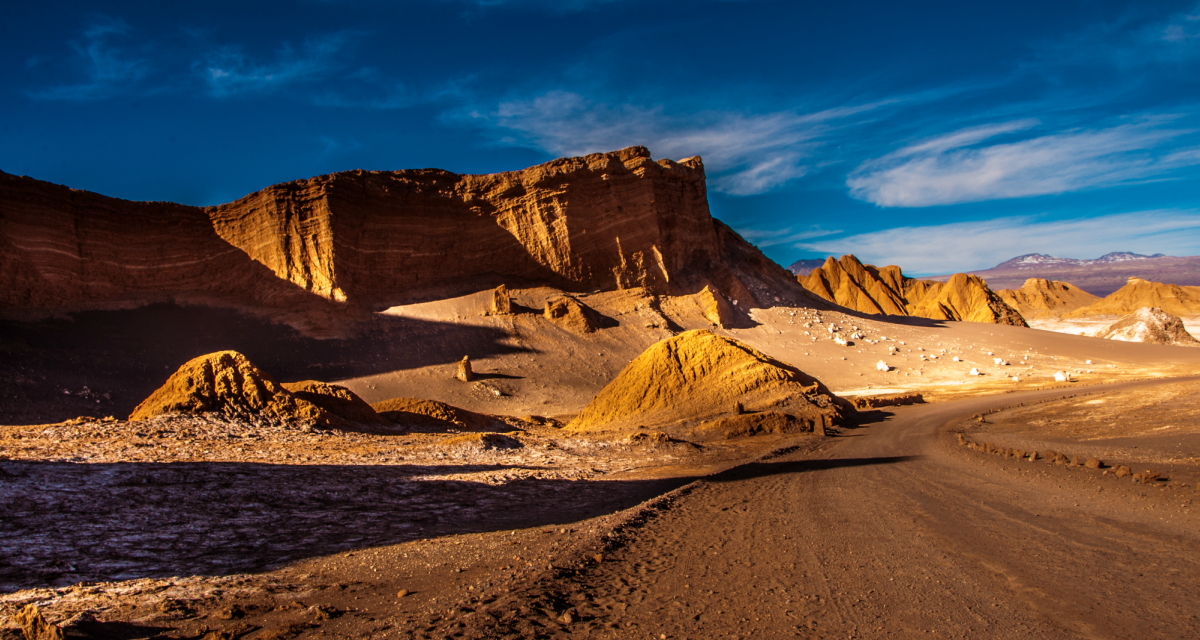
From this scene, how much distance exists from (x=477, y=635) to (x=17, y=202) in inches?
1557

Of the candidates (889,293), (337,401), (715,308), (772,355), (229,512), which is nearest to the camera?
(229,512)

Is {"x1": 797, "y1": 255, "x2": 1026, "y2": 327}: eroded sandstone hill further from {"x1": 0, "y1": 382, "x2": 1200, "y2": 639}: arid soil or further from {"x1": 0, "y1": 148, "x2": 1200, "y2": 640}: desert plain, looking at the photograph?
{"x1": 0, "y1": 382, "x2": 1200, "y2": 639}: arid soil

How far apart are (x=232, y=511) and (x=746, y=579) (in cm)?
620

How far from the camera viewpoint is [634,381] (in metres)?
20.5

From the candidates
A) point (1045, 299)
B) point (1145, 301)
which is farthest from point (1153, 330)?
point (1045, 299)

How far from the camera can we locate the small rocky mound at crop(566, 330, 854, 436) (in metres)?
18.6

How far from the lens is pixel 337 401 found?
15.4 metres

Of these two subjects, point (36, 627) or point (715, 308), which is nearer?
point (36, 627)

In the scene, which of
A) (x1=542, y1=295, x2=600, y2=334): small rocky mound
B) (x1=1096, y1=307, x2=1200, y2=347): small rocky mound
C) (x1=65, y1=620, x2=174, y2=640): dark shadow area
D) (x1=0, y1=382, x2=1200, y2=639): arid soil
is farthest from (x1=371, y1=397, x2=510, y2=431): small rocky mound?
(x1=1096, y1=307, x2=1200, y2=347): small rocky mound

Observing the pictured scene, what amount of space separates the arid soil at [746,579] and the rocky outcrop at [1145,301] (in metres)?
121

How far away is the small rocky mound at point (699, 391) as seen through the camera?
733 inches

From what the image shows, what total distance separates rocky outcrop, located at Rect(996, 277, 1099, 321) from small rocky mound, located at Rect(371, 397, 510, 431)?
12851 cm

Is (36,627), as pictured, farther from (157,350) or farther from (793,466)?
(157,350)

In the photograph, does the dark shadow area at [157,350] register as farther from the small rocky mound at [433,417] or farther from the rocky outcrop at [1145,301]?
the rocky outcrop at [1145,301]
